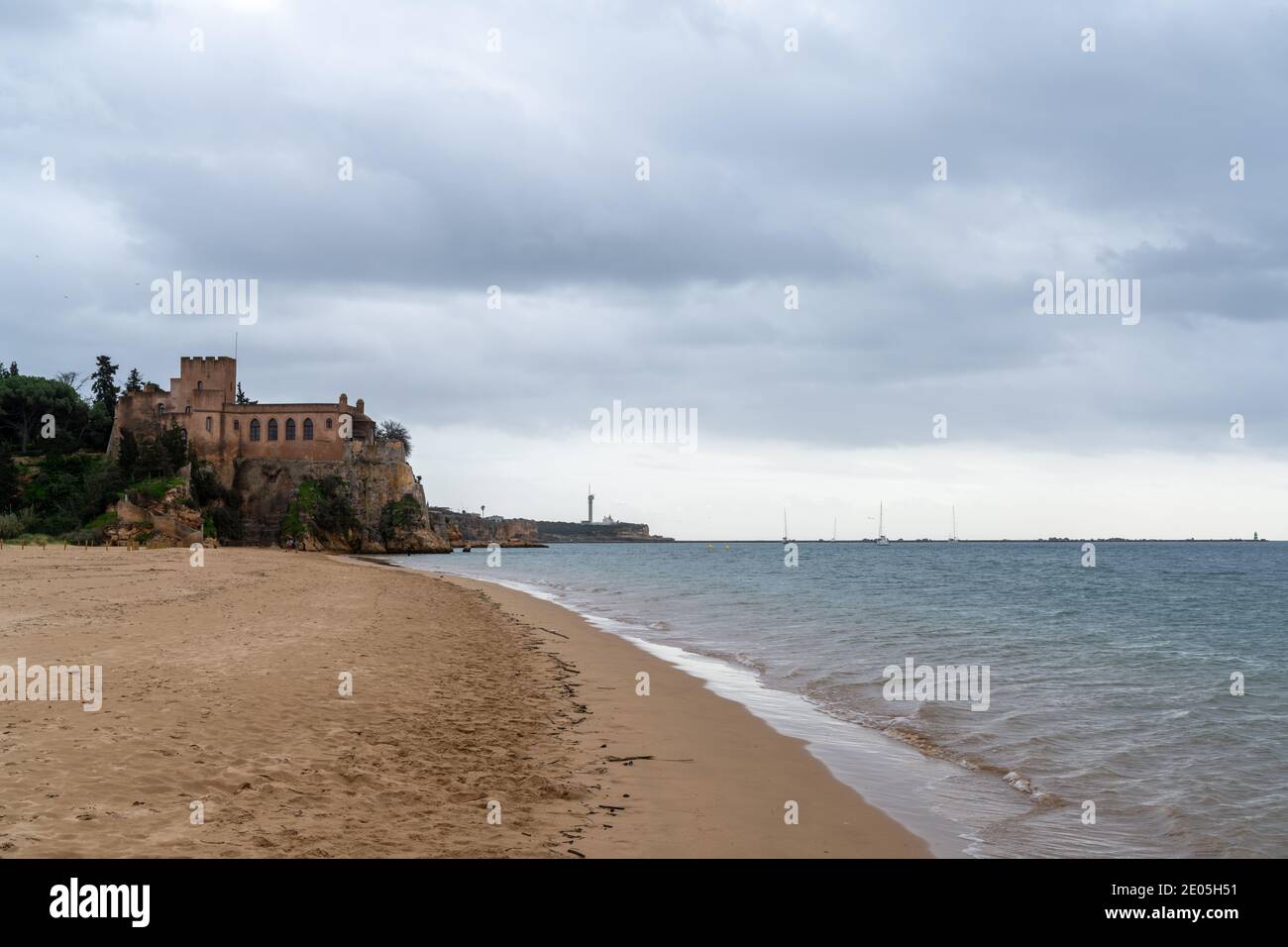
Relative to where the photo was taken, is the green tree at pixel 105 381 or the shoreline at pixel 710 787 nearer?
the shoreline at pixel 710 787

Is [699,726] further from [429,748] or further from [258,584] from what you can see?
[258,584]

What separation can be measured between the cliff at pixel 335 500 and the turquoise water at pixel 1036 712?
6116 centimetres

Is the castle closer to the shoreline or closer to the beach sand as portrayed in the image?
the beach sand

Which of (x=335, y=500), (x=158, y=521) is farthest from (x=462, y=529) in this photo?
(x=158, y=521)

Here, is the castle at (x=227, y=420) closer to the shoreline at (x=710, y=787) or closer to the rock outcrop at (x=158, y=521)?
the rock outcrop at (x=158, y=521)

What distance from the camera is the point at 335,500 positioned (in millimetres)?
91250

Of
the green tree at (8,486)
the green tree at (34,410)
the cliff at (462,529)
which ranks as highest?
the green tree at (34,410)

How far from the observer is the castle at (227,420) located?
78.8m

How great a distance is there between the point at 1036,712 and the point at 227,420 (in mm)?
87974

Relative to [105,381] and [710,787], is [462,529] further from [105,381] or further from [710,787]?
[710,787]

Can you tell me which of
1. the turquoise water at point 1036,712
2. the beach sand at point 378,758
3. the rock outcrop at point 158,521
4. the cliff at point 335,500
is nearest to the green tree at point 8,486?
the rock outcrop at point 158,521

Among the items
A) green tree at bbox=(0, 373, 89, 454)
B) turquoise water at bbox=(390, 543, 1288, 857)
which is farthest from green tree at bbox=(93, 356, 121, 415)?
turquoise water at bbox=(390, 543, 1288, 857)

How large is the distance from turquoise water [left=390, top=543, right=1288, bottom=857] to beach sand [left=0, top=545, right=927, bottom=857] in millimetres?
1213
